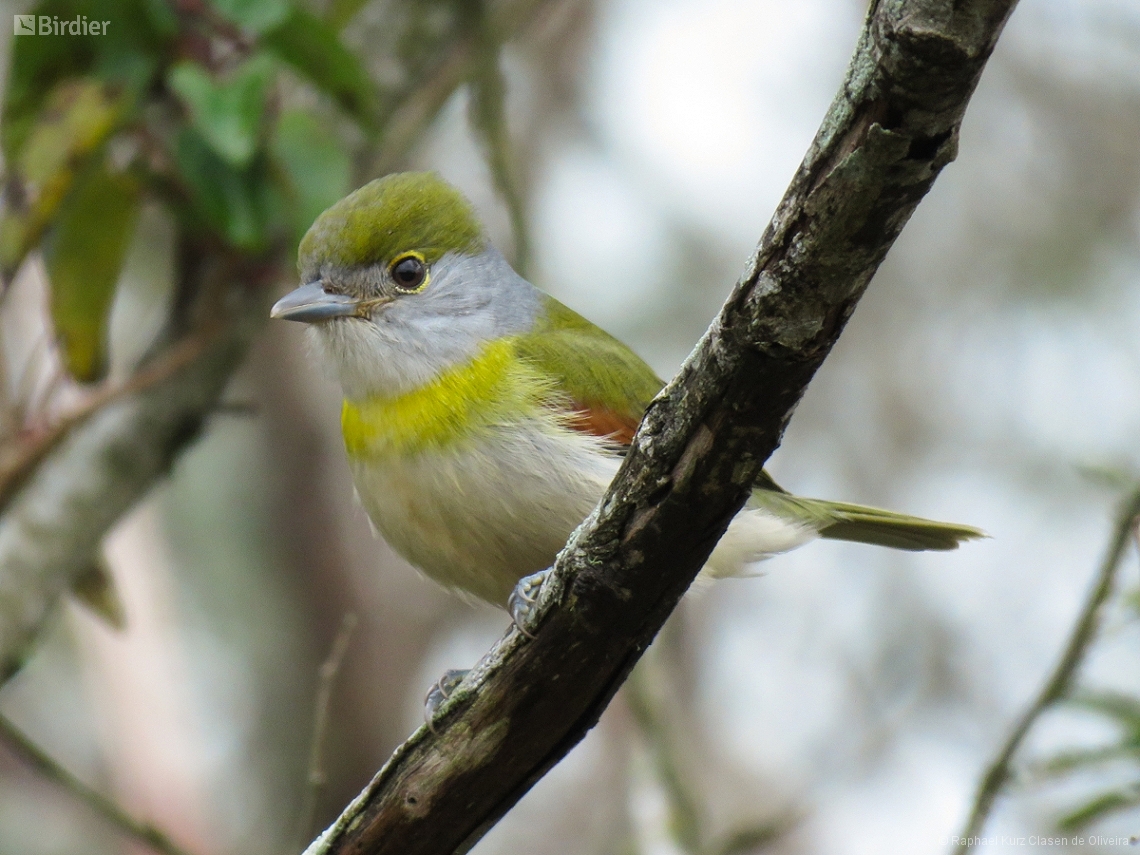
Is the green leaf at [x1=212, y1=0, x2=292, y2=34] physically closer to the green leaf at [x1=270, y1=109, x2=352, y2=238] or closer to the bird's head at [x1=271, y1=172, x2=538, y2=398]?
the green leaf at [x1=270, y1=109, x2=352, y2=238]

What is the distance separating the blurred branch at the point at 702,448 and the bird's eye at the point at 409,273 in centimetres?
168

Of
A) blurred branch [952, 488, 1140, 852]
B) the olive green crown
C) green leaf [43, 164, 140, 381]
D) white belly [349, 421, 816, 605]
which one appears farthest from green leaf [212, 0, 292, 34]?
blurred branch [952, 488, 1140, 852]

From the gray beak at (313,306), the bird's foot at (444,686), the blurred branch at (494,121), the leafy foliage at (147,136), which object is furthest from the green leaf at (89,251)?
the bird's foot at (444,686)

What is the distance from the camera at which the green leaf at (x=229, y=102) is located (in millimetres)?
3795

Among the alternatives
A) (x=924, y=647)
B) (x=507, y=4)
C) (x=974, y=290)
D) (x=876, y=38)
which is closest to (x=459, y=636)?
(x=924, y=647)

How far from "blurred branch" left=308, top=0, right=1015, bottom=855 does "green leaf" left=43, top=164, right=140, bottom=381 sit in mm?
2446

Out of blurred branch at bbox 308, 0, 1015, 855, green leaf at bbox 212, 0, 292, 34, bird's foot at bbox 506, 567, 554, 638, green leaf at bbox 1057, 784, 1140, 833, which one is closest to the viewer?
blurred branch at bbox 308, 0, 1015, 855

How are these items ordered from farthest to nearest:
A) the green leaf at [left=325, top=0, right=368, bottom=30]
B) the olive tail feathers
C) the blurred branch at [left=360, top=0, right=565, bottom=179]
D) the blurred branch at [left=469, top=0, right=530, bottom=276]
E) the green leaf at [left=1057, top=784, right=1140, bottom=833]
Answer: the blurred branch at [left=360, top=0, right=565, bottom=179] → the blurred branch at [left=469, top=0, right=530, bottom=276] → the green leaf at [left=325, top=0, right=368, bottom=30] → the olive tail feathers → the green leaf at [left=1057, top=784, right=1140, bottom=833]

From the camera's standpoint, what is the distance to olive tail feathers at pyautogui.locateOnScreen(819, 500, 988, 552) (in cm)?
407

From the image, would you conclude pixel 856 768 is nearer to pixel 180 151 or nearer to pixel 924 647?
pixel 924 647

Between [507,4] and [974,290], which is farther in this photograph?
[974,290]

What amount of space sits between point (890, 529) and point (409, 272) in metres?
1.83

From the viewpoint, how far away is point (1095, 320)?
7770mm

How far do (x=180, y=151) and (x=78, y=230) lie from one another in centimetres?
48
